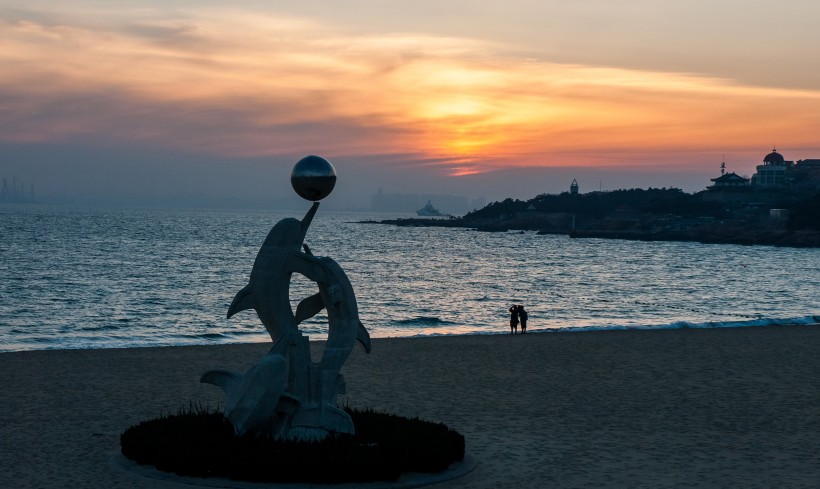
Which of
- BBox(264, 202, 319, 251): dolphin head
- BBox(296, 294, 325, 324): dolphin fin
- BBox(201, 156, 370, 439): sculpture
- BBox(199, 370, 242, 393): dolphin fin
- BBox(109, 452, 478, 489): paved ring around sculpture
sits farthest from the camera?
BBox(296, 294, 325, 324): dolphin fin

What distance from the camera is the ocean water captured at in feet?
139

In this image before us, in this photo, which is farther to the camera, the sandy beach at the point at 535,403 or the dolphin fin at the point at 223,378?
the dolphin fin at the point at 223,378

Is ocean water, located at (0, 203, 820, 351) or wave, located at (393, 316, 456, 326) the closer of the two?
ocean water, located at (0, 203, 820, 351)

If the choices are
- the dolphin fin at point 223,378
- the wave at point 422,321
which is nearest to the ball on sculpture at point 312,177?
the dolphin fin at point 223,378

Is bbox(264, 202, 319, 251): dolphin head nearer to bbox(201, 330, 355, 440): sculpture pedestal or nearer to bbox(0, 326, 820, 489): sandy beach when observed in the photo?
bbox(201, 330, 355, 440): sculpture pedestal

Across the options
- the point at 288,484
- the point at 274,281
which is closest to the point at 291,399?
the point at 274,281

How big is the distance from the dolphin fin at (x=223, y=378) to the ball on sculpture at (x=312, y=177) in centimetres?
301

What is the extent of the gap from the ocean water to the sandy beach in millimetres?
10686

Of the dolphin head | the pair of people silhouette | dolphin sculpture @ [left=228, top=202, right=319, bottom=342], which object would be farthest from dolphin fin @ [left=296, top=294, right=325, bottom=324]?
the pair of people silhouette

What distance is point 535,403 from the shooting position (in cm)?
1969

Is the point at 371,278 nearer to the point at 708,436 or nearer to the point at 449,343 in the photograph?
the point at 449,343

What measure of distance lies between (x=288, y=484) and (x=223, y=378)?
2.69 m

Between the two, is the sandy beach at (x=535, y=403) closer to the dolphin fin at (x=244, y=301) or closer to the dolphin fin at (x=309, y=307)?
the dolphin fin at (x=244, y=301)

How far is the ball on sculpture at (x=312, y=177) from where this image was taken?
568 inches
